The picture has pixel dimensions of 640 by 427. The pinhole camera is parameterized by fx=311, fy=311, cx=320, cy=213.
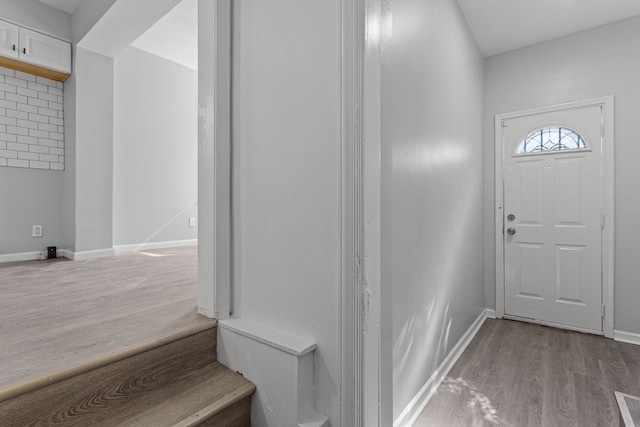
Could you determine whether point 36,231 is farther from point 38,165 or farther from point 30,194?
point 38,165

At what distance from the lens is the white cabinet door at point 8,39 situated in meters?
2.61

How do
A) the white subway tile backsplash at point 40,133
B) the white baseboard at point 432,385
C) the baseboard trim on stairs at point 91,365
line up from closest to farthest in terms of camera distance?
the baseboard trim on stairs at point 91,365 < the white baseboard at point 432,385 < the white subway tile backsplash at point 40,133

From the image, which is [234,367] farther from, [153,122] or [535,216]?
[153,122]

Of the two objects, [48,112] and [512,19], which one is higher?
[512,19]

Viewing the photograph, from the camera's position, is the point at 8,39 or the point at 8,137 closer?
the point at 8,39

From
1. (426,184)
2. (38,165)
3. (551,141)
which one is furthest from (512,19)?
(38,165)

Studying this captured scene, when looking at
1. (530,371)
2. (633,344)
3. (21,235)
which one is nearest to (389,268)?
(530,371)

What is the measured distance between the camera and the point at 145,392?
41.1 inches

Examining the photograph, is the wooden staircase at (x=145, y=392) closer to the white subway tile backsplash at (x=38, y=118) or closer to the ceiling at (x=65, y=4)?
the white subway tile backsplash at (x=38, y=118)

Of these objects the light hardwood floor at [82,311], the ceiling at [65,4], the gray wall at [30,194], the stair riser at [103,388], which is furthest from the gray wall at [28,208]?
the stair riser at [103,388]

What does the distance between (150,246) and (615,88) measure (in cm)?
499

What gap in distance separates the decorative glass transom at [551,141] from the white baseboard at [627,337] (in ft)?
5.53

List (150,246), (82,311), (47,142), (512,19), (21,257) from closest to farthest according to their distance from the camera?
(82,311), (512,19), (21,257), (47,142), (150,246)

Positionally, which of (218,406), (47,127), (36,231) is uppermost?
(47,127)
